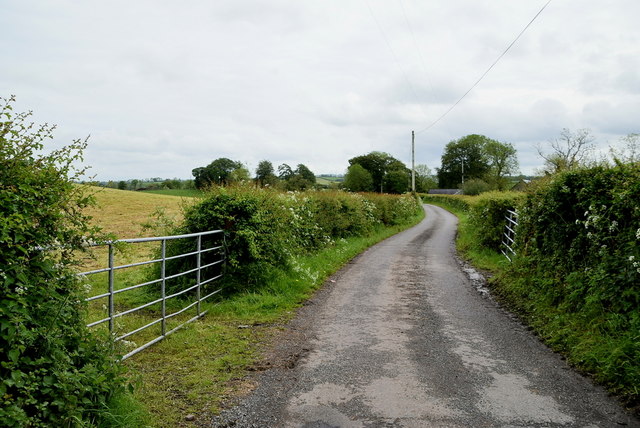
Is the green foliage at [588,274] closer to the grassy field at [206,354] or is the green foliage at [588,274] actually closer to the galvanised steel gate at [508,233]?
the galvanised steel gate at [508,233]

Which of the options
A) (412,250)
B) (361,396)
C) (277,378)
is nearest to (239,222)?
(277,378)

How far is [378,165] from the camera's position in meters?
108

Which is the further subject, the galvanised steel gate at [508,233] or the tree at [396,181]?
the tree at [396,181]

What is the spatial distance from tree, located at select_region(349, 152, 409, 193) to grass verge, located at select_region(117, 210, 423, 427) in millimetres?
97849

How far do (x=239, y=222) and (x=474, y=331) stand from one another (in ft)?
14.6

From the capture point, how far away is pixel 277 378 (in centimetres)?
490

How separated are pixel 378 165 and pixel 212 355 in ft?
341

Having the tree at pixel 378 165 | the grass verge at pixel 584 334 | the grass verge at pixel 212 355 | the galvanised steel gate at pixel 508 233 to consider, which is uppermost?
the tree at pixel 378 165

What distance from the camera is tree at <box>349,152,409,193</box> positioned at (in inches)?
4186

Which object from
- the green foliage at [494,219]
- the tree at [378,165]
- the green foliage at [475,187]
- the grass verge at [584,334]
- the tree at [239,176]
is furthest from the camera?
the tree at [378,165]

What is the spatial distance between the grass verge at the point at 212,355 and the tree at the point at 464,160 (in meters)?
94.5

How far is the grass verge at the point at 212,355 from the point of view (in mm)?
4141

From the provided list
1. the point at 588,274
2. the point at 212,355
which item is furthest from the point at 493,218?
the point at 212,355

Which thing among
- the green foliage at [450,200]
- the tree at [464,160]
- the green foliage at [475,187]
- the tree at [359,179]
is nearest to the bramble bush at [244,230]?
the green foliage at [450,200]
